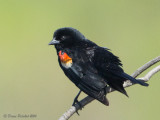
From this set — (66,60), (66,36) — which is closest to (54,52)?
(66,36)

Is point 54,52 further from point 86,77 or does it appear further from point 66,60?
point 86,77

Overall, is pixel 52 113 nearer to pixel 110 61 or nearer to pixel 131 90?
pixel 131 90

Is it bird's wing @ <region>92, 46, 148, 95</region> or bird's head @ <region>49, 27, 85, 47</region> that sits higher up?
bird's head @ <region>49, 27, 85, 47</region>

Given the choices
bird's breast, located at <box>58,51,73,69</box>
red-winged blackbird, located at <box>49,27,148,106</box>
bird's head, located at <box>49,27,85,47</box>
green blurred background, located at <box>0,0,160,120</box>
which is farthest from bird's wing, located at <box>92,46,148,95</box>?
green blurred background, located at <box>0,0,160,120</box>

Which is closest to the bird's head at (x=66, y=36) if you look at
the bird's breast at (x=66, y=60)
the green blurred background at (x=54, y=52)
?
the bird's breast at (x=66, y=60)

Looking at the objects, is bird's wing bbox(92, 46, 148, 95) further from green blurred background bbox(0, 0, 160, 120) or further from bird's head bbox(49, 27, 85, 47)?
green blurred background bbox(0, 0, 160, 120)

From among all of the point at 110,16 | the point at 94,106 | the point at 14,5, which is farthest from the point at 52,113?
the point at 14,5

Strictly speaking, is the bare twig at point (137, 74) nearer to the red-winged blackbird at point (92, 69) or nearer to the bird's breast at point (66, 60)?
the red-winged blackbird at point (92, 69)

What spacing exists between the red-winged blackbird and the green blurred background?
5.03 feet

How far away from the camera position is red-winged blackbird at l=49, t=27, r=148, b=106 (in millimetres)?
3369

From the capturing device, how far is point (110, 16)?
21.5 ft

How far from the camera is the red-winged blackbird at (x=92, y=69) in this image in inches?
133

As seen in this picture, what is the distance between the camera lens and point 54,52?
20.4ft

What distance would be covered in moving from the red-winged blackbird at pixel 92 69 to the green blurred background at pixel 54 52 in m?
1.53
